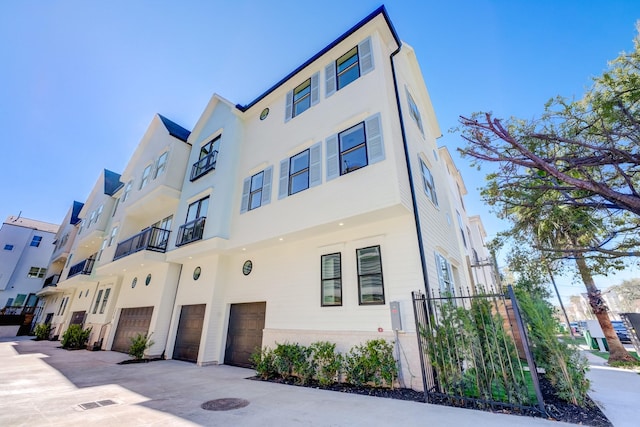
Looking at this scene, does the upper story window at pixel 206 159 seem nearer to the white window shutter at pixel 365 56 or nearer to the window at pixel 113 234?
the white window shutter at pixel 365 56

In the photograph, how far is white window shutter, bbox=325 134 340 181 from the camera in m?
7.92

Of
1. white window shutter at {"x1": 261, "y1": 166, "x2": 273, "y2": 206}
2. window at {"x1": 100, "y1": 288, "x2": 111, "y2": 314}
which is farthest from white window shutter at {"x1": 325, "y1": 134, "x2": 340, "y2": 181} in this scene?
window at {"x1": 100, "y1": 288, "x2": 111, "y2": 314}

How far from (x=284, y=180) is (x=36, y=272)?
142 ft

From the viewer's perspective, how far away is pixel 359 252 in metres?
7.61

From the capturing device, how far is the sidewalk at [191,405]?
13.1ft

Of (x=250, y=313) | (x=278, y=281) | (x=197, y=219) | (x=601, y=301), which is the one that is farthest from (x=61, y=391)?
(x=601, y=301)

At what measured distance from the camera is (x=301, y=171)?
29.9ft

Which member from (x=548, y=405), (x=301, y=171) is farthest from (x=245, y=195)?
(x=548, y=405)

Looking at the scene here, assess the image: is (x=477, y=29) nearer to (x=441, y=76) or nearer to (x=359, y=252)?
(x=441, y=76)

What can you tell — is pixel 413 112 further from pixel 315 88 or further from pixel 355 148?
pixel 355 148

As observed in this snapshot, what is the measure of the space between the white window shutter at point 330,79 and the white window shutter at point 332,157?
2174 millimetres

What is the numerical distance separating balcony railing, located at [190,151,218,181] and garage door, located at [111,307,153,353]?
730 centimetres

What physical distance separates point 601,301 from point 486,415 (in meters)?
11.7

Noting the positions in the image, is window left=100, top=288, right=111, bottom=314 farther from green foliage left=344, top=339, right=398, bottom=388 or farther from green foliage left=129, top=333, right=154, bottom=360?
green foliage left=344, top=339, right=398, bottom=388
